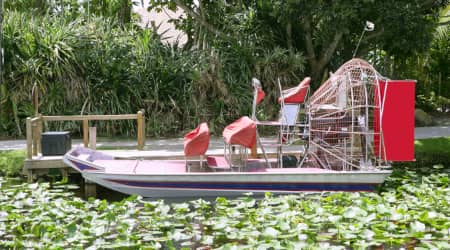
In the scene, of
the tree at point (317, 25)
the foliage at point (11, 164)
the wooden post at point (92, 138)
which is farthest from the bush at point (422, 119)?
the foliage at point (11, 164)

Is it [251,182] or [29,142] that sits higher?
[29,142]

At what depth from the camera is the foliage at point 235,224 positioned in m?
7.96

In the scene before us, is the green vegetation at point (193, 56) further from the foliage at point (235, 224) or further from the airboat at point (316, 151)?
the foliage at point (235, 224)

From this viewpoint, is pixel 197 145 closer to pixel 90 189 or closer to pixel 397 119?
pixel 90 189

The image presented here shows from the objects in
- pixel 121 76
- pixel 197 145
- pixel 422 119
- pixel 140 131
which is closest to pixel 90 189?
pixel 197 145

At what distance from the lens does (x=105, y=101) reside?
62.7ft

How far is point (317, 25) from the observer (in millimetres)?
20781

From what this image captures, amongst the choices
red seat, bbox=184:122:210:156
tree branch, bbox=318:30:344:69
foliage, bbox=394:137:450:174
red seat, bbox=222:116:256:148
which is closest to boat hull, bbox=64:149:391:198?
red seat, bbox=184:122:210:156

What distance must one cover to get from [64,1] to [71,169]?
13737mm

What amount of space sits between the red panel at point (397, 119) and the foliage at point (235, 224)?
1.56m

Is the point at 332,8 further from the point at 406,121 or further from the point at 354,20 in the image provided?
the point at 406,121

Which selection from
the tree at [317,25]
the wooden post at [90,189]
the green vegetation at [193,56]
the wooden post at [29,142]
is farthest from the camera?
the green vegetation at [193,56]

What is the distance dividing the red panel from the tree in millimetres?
6546

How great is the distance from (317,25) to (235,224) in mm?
13139
